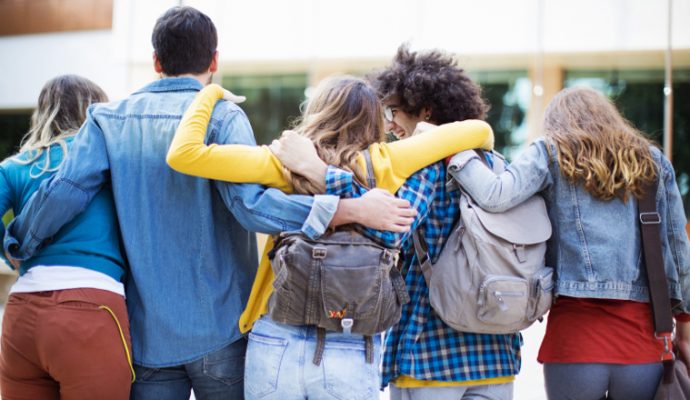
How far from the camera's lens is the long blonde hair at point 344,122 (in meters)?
2.50

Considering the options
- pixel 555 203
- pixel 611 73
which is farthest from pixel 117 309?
pixel 611 73

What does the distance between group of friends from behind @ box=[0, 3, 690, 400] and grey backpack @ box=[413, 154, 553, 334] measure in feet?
0.28

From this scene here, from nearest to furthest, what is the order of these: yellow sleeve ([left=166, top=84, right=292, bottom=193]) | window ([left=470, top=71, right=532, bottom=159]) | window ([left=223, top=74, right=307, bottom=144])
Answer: yellow sleeve ([left=166, top=84, right=292, bottom=193])
window ([left=470, top=71, right=532, bottom=159])
window ([left=223, top=74, right=307, bottom=144])

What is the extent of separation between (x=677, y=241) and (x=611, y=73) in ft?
32.4

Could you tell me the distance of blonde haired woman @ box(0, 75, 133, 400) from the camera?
238 centimetres

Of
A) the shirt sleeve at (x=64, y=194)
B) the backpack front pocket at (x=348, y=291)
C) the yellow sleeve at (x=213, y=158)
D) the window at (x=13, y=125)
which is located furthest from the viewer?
the window at (x=13, y=125)

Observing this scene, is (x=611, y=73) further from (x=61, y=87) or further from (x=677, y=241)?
(x=61, y=87)

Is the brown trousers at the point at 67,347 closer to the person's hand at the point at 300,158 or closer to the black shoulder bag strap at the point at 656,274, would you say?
the person's hand at the point at 300,158

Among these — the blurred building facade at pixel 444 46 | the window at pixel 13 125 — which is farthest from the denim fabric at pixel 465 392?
the window at pixel 13 125

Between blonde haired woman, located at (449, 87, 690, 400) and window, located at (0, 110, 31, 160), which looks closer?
blonde haired woman, located at (449, 87, 690, 400)

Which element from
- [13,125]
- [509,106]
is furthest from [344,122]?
[13,125]

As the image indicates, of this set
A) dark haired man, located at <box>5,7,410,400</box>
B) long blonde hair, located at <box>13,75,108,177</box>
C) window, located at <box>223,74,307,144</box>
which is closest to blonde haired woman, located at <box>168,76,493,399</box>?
dark haired man, located at <box>5,7,410,400</box>

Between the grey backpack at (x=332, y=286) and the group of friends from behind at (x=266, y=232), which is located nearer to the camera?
the grey backpack at (x=332, y=286)

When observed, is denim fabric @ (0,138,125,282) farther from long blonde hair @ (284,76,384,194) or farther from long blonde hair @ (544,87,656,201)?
long blonde hair @ (544,87,656,201)
